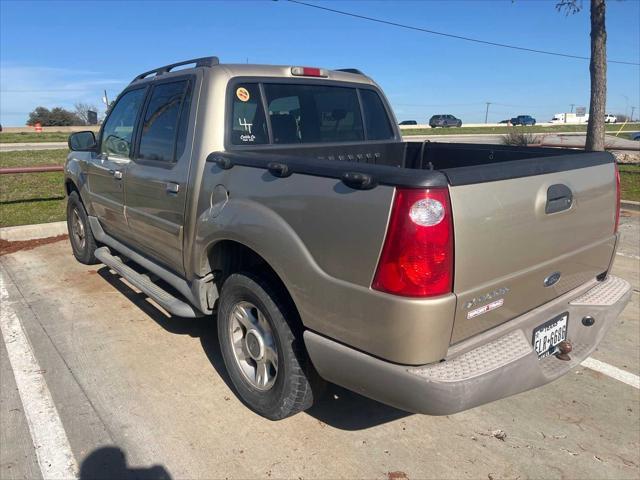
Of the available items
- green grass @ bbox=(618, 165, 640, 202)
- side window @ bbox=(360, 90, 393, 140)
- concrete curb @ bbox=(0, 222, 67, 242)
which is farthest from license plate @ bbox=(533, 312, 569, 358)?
green grass @ bbox=(618, 165, 640, 202)

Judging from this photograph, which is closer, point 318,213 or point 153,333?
point 318,213

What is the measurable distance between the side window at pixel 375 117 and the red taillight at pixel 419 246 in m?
2.29

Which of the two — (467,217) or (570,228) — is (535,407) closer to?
(570,228)

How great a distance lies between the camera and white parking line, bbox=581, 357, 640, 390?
3398 mm

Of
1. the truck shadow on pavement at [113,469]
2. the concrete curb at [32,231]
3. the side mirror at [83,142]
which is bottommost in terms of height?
the truck shadow on pavement at [113,469]

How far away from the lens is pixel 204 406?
10.2 feet

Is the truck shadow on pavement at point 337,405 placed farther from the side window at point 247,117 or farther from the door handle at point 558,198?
the side window at point 247,117

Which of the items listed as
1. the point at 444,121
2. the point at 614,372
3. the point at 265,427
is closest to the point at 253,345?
the point at 265,427

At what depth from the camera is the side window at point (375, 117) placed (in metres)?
4.21

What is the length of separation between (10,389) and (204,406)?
1.34m

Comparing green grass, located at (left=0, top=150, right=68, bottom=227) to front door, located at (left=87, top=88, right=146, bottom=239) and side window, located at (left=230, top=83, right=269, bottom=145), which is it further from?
side window, located at (left=230, top=83, right=269, bottom=145)

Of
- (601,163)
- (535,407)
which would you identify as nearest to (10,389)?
(535,407)

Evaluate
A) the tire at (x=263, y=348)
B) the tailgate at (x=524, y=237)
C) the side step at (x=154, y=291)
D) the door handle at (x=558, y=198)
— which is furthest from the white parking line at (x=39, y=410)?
the door handle at (x=558, y=198)

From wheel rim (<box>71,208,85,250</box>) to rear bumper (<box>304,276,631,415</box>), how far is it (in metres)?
4.35
